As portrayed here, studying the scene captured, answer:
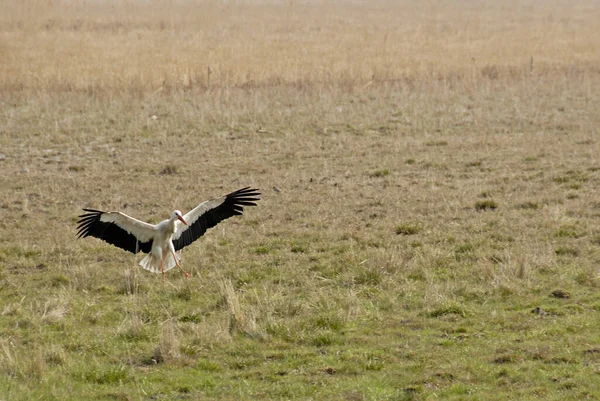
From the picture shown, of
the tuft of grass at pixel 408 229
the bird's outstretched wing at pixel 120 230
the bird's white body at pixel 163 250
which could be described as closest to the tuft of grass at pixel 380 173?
the tuft of grass at pixel 408 229

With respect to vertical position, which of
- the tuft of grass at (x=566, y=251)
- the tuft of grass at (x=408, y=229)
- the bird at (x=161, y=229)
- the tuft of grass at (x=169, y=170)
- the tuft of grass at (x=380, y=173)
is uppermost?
the bird at (x=161, y=229)

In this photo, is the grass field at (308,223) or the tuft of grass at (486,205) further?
the tuft of grass at (486,205)

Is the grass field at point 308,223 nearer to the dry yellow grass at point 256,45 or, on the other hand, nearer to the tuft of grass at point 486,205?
the tuft of grass at point 486,205

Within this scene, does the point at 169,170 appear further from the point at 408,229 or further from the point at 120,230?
the point at 120,230

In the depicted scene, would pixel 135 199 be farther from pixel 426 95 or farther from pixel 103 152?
pixel 426 95

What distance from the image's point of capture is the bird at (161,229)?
8648 millimetres

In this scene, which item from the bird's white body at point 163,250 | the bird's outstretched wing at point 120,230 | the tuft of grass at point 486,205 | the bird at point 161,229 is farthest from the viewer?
the tuft of grass at point 486,205

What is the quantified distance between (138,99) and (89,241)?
31.6 feet

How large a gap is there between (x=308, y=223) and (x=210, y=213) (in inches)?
90.4

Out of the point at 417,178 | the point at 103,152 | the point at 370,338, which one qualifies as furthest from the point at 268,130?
the point at 370,338

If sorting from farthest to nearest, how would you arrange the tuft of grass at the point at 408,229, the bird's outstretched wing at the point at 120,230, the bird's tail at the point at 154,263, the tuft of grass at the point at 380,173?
1. the tuft of grass at the point at 380,173
2. the tuft of grass at the point at 408,229
3. the bird's tail at the point at 154,263
4. the bird's outstretched wing at the point at 120,230

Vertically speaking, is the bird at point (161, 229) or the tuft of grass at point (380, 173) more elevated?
the bird at point (161, 229)

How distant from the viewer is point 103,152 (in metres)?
15.2

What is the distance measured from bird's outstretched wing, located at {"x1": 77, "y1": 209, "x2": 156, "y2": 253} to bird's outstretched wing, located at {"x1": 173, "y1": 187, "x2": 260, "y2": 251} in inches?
13.6
